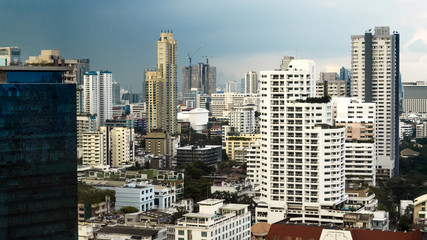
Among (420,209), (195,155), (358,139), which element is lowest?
(420,209)

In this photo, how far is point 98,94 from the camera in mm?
57844

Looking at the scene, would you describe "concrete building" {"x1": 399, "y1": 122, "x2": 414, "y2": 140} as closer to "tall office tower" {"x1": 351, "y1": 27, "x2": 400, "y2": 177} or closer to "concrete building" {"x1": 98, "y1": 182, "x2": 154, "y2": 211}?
"tall office tower" {"x1": 351, "y1": 27, "x2": 400, "y2": 177}

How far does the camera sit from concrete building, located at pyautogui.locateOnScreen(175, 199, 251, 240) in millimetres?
19578

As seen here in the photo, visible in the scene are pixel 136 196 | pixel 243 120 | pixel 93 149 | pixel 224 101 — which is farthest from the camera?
pixel 224 101

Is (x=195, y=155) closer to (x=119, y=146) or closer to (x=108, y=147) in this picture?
(x=119, y=146)

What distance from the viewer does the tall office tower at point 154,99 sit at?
172 ft

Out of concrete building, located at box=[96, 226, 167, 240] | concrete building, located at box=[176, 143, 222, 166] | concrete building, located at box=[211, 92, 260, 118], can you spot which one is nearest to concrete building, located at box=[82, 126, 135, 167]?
concrete building, located at box=[176, 143, 222, 166]

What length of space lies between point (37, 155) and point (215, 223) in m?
6.42

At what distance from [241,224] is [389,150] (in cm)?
1892

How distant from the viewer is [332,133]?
23391 millimetres

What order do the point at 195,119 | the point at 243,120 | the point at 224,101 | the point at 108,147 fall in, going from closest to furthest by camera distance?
1. the point at 108,147
2. the point at 243,120
3. the point at 195,119
4. the point at 224,101

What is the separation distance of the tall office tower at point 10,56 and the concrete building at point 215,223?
677 cm

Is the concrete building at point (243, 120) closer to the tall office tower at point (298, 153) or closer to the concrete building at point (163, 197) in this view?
the concrete building at point (163, 197)

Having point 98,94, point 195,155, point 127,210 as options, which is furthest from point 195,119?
point 127,210
